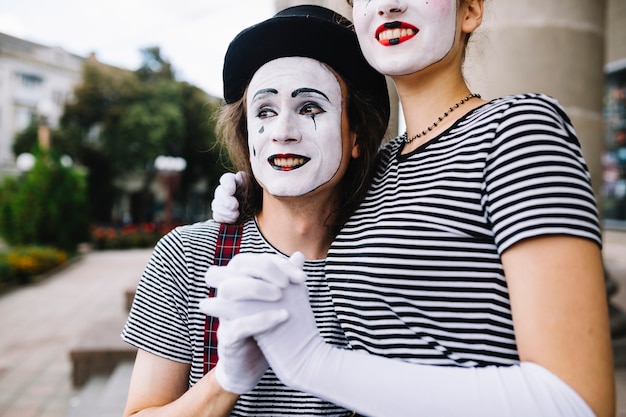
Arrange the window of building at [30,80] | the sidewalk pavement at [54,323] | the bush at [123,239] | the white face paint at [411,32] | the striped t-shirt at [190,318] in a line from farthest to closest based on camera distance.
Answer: the window of building at [30,80] < the bush at [123,239] < the sidewalk pavement at [54,323] < the striped t-shirt at [190,318] < the white face paint at [411,32]

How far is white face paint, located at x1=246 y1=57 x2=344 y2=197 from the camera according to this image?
1509 millimetres

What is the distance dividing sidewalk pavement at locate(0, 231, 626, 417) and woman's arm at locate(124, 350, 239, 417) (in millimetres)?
2763

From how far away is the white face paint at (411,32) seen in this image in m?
1.29

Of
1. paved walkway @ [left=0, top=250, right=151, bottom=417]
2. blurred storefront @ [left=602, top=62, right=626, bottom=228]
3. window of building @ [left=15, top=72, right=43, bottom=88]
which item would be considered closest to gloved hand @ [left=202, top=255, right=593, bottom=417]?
paved walkway @ [left=0, top=250, right=151, bottom=417]

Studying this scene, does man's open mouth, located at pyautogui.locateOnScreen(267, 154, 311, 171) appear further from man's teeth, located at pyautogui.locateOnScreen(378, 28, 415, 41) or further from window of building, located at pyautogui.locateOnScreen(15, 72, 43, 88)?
window of building, located at pyautogui.locateOnScreen(15, 72, 43, 88)

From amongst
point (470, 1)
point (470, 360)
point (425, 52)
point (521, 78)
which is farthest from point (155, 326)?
point (521, 78)

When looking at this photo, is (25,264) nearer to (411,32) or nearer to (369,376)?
(411,32)

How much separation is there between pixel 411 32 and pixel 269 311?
2.39 ft

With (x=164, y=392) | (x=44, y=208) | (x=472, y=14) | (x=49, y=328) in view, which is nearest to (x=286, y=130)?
(x=472, y=14)

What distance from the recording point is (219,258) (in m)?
1.58

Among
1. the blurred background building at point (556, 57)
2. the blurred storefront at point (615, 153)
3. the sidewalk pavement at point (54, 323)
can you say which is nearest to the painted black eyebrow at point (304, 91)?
the blurred background building at point (556, 57)

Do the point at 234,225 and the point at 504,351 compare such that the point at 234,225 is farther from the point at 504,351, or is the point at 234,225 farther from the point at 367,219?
the point at 504,351

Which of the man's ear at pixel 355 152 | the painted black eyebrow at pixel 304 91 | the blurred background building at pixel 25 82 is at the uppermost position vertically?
the blurred background building at pixel 25 82

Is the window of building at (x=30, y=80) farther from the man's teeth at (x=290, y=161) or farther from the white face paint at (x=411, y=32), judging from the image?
the white face paint at (x=411, y=32)
